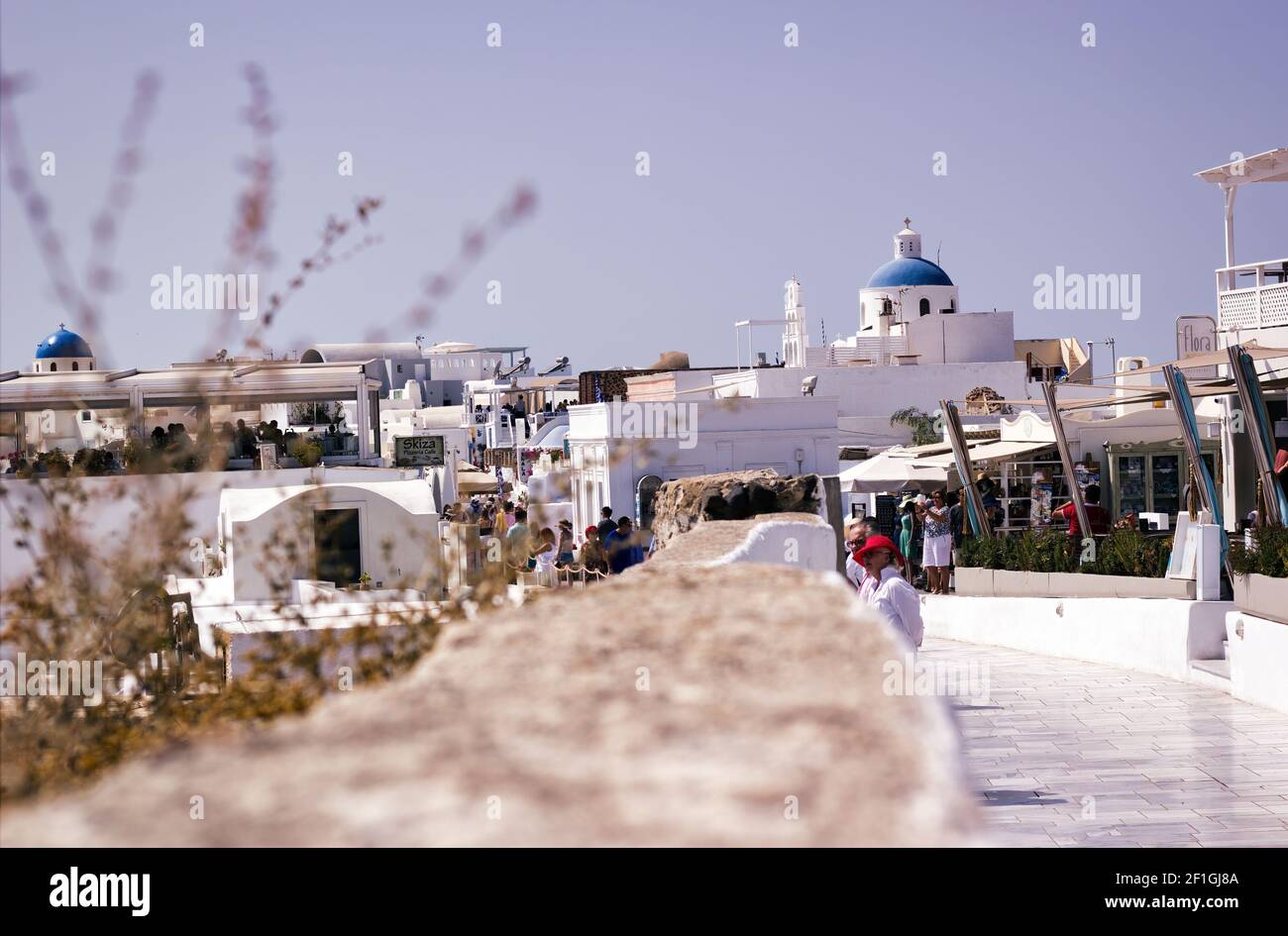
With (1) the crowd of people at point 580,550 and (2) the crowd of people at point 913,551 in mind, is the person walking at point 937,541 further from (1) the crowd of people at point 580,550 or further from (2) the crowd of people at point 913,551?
(1) the crowd of people at point 580,550

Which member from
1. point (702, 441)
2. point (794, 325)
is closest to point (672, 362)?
point (794, 325)

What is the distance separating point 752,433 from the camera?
24219mm

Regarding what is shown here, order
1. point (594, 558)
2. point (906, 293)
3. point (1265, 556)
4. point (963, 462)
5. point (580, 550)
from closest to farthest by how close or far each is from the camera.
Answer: point (594, 558) < point (1265, 556) < point (580, 550) < point (963, 462) < point (906, 293)

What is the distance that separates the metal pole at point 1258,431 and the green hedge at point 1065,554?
1030 millimetres

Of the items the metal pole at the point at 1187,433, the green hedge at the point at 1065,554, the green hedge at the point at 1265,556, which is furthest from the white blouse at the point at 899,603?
the metal pole at the point at 1187,433

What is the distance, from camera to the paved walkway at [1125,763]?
7305 millimetres

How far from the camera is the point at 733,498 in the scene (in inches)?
500

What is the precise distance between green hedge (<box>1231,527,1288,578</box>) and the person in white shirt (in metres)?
4.61

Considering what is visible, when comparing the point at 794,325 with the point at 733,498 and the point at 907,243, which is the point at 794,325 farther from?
the point at 733,498

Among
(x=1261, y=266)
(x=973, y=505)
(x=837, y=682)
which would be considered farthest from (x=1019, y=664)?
(x=837, y=682)

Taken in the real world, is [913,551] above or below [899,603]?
below

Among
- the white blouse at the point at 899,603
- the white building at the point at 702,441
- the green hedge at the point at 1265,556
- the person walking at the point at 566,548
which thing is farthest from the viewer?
the white building at the point at 702,441

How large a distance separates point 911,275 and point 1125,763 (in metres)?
58.4
